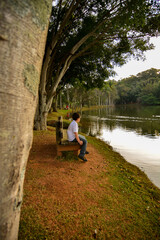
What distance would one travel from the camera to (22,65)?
110 cm

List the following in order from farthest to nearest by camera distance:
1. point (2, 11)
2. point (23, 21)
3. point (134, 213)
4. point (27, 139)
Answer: point (134, 213) < point (27, 139) < point (23, 21) < point (2, 11)

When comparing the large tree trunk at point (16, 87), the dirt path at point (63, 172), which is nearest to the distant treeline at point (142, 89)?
the dirt path at point (63, 172)

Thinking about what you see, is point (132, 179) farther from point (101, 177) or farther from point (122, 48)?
point (122, 48)

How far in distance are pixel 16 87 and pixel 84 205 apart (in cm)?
268

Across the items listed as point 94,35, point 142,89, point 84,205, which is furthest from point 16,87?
point 142,89

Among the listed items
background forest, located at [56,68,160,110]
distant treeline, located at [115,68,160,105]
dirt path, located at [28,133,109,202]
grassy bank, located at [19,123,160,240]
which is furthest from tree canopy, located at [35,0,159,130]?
distant treeline, located at [115,68,160,105]

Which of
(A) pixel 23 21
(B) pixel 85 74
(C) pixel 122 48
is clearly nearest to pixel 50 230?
(A) pixel 23 21

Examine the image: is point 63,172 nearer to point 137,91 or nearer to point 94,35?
point 94,35

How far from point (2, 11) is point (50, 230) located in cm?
275

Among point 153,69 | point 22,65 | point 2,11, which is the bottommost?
point 22,65

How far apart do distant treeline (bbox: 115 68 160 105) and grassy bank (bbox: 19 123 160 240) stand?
75.6 m

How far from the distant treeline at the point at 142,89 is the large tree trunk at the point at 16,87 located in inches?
3078

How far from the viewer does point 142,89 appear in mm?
77375

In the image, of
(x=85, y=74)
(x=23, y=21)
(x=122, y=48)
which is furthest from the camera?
(x=85, y=74)
